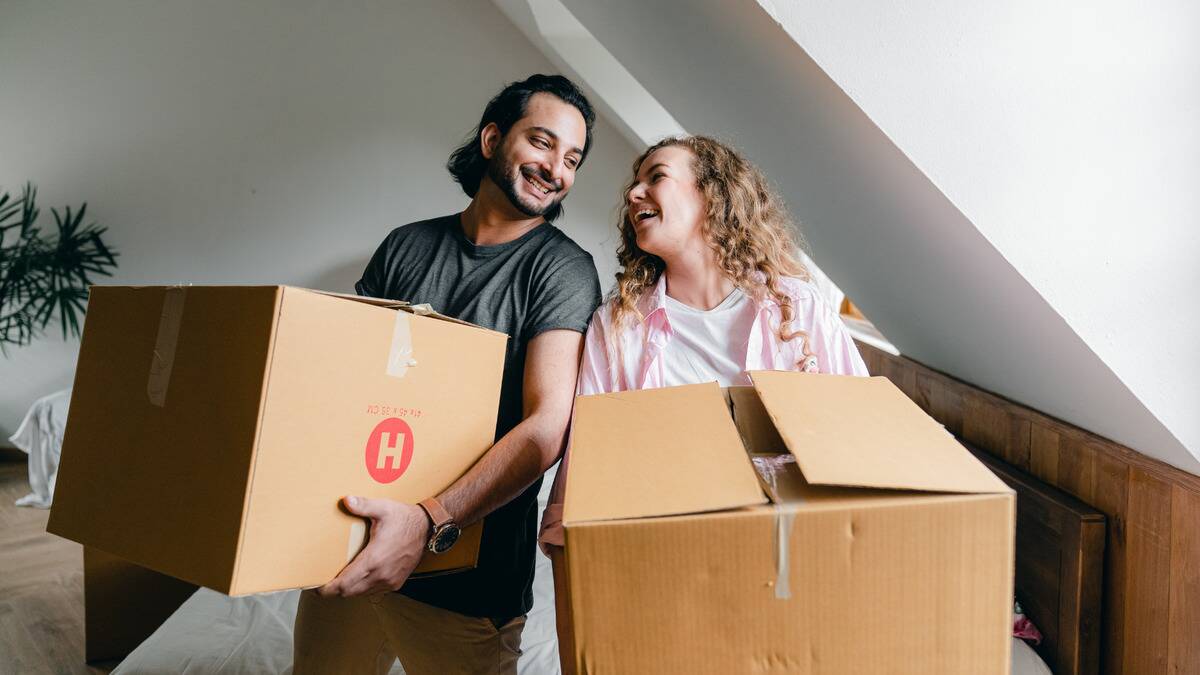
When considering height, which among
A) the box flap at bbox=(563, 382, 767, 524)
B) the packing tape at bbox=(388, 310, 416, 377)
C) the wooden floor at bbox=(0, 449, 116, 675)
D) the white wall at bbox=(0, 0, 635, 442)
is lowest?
the wooden floor at bbox=(0, 449, 116, 675)

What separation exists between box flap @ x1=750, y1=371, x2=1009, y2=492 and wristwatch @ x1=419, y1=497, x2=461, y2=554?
0.45 metres

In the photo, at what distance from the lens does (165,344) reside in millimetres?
857

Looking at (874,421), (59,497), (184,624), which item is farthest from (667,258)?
(184,624)

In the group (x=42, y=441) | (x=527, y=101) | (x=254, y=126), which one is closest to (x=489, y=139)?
(x=527, y=101)

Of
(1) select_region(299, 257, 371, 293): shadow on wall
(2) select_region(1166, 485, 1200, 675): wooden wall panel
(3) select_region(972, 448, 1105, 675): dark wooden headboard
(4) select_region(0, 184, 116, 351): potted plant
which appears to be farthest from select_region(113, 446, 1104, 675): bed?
(4) select_region(0, 184, 116, 351): potted plant

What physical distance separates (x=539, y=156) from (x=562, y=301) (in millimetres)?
285

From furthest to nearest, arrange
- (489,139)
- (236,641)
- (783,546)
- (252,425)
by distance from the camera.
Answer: (236,641)
(489,139)
(252,425)
(783,546)

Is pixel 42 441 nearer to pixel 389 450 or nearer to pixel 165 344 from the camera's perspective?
pixel 165 344

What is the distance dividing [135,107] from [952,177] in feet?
13.0

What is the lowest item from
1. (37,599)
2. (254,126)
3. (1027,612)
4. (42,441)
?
(37,599)

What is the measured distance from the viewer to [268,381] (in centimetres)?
76

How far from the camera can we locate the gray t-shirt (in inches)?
45.5

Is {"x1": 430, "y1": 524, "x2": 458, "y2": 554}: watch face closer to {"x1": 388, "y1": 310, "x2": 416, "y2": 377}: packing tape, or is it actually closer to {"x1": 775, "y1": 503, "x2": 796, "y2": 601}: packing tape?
{"x1": 388, "y1": 310, "x2": 416, "y2": 377}: packing tape

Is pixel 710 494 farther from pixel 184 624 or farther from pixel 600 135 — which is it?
pixel 600 135
